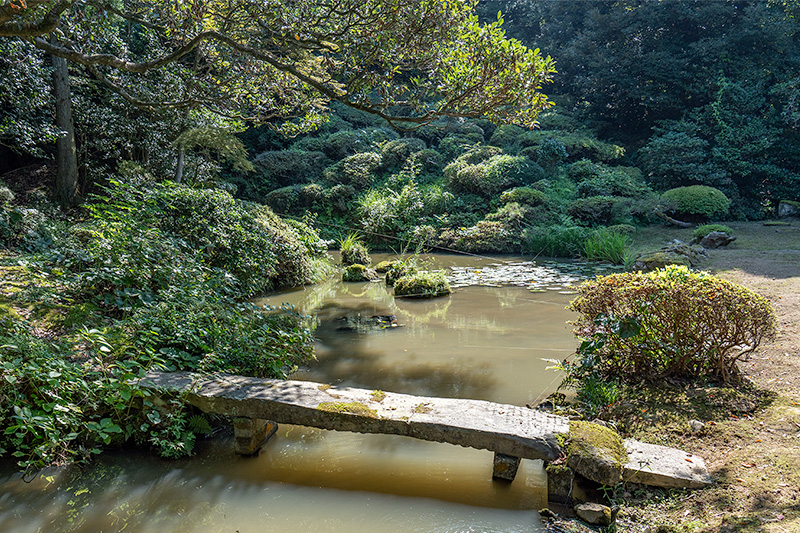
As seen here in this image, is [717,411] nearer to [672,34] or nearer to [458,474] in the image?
[458,474]

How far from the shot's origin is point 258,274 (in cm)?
717

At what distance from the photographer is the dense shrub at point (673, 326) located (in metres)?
3.45

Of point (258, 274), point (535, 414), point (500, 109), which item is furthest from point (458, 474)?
point (258, 274)

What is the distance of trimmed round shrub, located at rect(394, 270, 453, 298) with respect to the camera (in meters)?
8.20

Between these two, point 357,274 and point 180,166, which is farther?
point 180,166

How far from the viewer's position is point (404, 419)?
9.58 feet

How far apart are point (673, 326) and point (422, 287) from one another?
4.97 m

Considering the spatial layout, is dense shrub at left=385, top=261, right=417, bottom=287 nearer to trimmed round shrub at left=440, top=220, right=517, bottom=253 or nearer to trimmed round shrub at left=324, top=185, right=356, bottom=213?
trimmed round shrub at left=440, top=220, right=517, bottom=253

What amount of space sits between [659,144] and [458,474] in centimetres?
1643

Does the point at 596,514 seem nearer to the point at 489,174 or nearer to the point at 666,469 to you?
the point at 666,469

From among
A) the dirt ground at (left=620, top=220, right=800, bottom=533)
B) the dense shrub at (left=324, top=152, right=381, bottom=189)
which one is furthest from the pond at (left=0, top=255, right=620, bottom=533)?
the dense shrub at (left=324, top=152, right=381, bottom=189)

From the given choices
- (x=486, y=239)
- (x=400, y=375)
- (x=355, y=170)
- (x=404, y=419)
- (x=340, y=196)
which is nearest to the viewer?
(x=404, y=419)

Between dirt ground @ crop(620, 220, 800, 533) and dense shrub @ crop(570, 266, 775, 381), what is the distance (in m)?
0.32

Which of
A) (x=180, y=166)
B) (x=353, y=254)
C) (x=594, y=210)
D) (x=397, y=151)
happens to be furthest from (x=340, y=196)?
(x=594, y=210)
